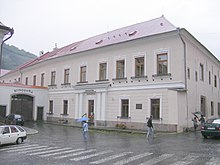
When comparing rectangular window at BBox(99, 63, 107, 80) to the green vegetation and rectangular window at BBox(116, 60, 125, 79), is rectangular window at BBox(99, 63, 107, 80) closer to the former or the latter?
rectangular window at BBox(116, 60, 125, 79)

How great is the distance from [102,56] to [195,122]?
12552 mm

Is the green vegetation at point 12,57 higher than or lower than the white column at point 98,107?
higher

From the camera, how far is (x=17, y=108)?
32969 millimetres

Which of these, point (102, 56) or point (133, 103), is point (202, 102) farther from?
point (102, 56)

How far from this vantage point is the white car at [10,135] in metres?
14.2

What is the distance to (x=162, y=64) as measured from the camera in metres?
22.3

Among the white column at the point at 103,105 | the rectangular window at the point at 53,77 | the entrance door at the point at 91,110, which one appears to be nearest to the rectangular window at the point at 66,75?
the rectangular window at the point at 53,77

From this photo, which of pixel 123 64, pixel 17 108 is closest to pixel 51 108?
pixel 17 108

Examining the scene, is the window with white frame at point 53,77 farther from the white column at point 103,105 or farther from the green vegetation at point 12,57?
the green vegetation at point 12,57

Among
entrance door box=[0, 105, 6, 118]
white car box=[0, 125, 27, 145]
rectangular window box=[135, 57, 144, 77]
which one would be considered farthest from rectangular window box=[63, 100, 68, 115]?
white car box=[0, 125, 27, 145]

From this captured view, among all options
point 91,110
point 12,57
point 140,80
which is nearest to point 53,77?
point 91,110

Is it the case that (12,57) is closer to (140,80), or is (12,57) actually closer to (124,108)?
(124,108)

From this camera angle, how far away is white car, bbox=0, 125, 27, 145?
14.2 metres

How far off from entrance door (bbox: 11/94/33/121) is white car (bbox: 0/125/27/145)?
60.3 ft
